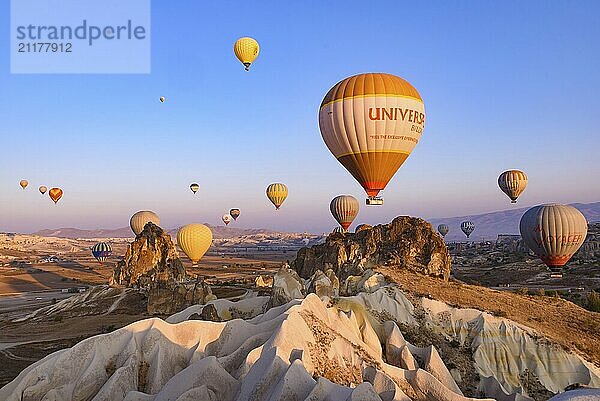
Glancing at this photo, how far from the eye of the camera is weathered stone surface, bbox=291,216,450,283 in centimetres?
4153

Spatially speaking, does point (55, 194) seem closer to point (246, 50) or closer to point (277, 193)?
point (277, 193)

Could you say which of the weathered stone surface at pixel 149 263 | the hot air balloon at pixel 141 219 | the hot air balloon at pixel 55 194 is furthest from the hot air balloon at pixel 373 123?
the hot air balloon at pixel 55 194

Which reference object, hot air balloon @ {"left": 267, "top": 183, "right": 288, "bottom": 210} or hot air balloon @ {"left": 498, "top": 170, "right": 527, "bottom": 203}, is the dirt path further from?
hot air balloon @ {"left": 267, "top": 183, "right": 288, "bottom": 210}

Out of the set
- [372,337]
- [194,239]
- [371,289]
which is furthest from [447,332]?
[194,239]

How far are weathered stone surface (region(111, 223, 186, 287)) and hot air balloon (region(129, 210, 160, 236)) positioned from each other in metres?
28.3

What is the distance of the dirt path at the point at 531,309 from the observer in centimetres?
2705

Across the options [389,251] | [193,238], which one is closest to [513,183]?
[389,251]

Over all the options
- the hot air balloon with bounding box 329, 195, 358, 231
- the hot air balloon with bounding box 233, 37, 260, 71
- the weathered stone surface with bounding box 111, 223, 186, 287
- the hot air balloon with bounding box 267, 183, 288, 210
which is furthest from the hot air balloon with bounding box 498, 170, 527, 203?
the weathered stone surface with bounding box 111, 223, 186, 287

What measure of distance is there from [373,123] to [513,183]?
2051 inches

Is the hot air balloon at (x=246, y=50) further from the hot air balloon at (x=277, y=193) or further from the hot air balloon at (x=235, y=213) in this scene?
the hot air balloon at (x=235, y=213)

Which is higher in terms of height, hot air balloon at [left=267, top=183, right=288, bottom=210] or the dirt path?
hot air balloon at [left=267, top=183, right=288, bottom=210]

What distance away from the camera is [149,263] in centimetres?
5878

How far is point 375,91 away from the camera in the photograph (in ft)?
113

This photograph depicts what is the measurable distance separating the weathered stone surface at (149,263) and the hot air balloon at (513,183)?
50299mm
